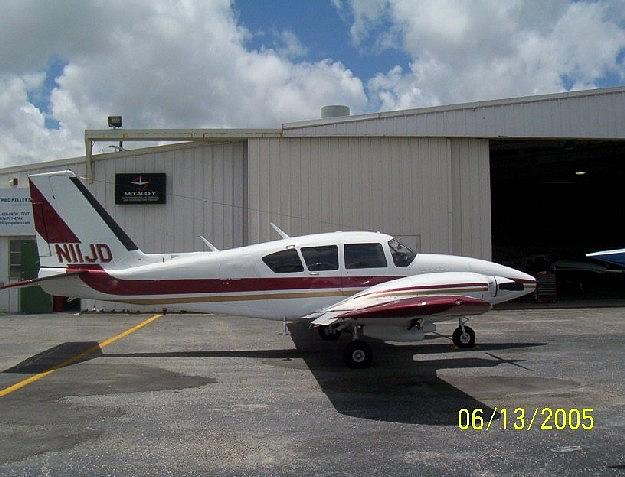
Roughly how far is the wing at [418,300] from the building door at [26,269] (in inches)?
575

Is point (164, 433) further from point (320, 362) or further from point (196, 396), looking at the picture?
point (320, 362)

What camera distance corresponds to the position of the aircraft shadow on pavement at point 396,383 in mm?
6594

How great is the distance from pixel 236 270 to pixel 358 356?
3037 millimetres

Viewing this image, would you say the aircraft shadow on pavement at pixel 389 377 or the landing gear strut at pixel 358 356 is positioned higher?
the landing gear strut at pixel 358 356

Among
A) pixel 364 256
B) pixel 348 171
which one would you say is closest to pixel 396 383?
pixel 364 256

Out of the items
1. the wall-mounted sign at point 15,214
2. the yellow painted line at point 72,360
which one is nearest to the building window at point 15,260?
the wall-mounted sign at point 15,214

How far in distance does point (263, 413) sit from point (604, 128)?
18381 mm

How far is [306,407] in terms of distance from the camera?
22.5 ft

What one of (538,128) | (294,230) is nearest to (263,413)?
(294,230)

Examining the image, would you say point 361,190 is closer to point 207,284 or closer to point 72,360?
point 207,284

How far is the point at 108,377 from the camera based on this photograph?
8695mm

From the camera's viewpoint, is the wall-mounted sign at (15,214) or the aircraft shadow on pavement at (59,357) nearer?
the aircraft shadow on pavement at (59,357)

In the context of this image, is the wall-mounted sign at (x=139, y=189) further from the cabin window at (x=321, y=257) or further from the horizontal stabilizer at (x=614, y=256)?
the horizontal stabilizer at (x=614, y=256)

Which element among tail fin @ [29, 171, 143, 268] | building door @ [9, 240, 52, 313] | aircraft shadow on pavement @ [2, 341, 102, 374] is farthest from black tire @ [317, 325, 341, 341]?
building door @ [9, 240, 52, 313]
